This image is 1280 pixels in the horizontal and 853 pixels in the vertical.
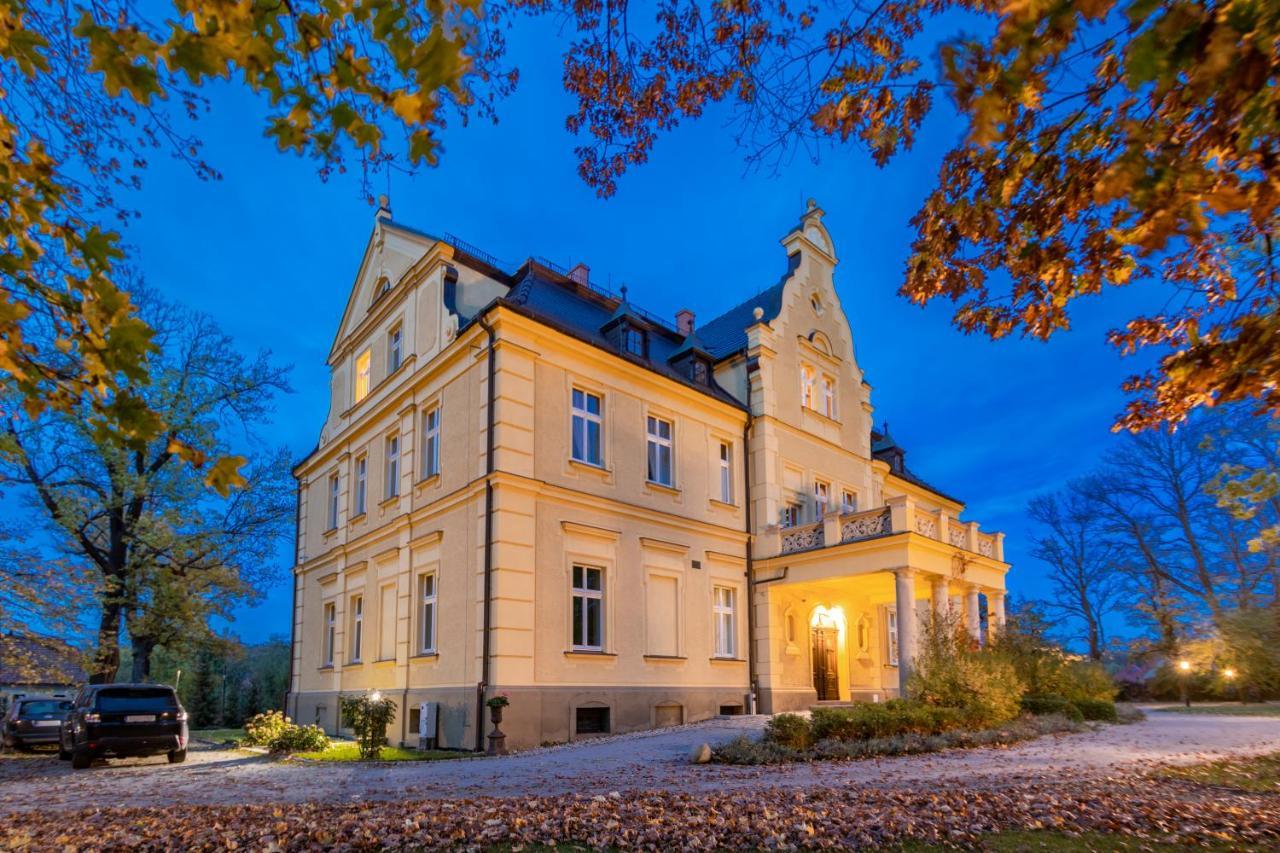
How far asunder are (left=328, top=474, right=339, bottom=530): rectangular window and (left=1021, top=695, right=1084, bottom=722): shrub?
61.9ft

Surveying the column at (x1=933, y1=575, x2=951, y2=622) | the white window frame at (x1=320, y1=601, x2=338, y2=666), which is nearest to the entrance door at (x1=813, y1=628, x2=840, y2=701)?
the column at (x1=933, y1=575, x2=951, y2=622)

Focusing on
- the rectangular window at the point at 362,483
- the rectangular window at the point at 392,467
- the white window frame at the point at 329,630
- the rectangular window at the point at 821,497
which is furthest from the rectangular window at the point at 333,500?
the rectangular window at the point at 821,497

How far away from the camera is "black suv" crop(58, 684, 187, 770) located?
14438mm

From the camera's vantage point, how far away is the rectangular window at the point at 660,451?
1939cm

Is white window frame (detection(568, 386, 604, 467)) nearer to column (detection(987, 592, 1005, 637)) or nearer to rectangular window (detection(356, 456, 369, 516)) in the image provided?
rectangular window (detection(356, 456, 369, 516))

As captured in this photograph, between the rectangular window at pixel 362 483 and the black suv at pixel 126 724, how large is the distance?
24.1 feet

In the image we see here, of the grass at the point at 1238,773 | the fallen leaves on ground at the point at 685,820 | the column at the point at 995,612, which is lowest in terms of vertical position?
the grass at the point at 1238,773

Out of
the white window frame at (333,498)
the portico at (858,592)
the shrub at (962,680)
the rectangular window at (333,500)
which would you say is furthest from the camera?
the rectangular window at (333,500)

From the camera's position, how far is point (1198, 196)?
286cm

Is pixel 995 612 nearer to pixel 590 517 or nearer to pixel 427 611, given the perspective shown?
pixel 590 517

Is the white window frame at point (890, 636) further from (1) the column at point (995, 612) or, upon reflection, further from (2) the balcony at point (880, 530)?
(2) the balcony at point (880, 530)

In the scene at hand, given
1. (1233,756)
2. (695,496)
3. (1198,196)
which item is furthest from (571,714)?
(1198,196)

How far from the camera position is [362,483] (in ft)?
74.2

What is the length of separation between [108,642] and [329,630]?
531 cm
